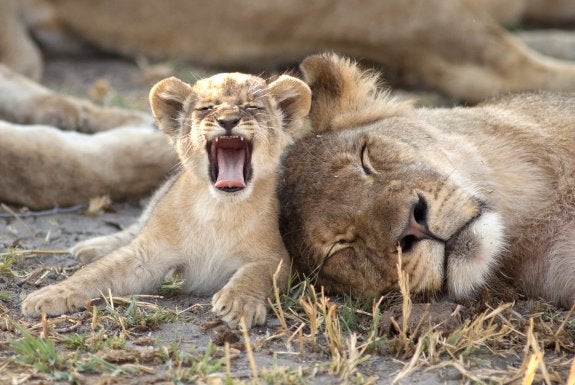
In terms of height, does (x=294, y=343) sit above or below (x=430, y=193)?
below

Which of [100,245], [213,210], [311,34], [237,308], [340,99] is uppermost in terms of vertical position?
[340,99]

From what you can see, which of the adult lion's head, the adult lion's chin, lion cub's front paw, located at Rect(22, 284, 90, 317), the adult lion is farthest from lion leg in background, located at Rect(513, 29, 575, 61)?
lion cub's front paw, located at Rect(22, 284, 90, 317)

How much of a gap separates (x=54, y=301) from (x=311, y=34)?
9.23 feet

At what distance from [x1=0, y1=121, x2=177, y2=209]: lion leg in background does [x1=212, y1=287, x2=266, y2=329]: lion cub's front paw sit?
4.63 feet

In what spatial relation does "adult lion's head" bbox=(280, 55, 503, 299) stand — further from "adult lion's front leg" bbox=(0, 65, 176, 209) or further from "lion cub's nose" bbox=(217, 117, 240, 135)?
"adult lion's front leg" bbox=(0, 65, 176, 209)

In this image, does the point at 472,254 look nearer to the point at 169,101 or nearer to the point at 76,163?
the point at 169,101

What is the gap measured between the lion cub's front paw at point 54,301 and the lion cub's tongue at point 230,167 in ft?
1.64

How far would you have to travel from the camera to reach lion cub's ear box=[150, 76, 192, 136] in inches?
114

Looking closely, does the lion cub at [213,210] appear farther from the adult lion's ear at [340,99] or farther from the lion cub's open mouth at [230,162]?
the adult lion's ear at [340,99]

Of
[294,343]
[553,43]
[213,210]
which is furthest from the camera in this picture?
[553,43]

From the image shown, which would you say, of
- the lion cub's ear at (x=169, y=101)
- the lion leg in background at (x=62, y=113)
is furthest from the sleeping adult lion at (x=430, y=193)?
the lion leg in background at (x=62, y=113)

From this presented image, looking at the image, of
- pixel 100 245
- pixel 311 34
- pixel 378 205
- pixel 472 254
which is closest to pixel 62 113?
pixel 100 245

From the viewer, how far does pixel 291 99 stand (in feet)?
9.77

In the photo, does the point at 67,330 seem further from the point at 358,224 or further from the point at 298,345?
the point at 358,224
